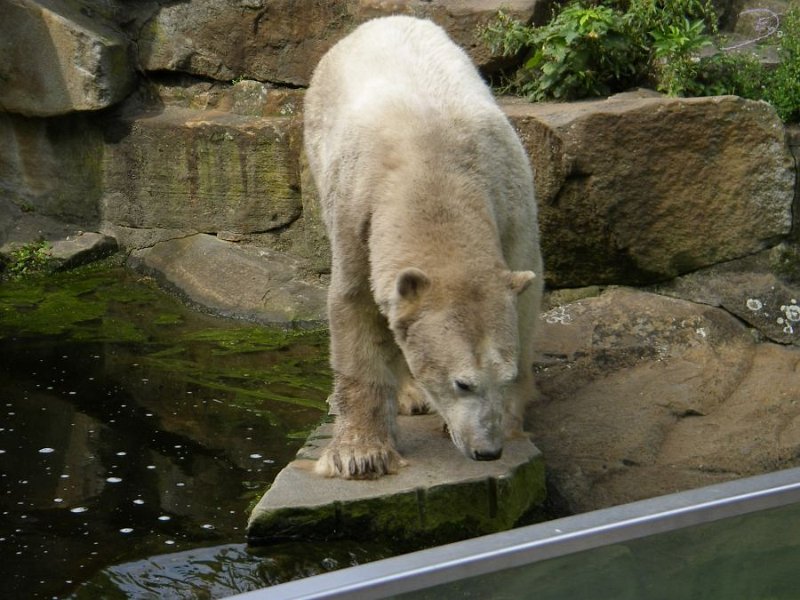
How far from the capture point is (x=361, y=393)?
16.1ft

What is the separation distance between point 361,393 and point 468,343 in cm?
82

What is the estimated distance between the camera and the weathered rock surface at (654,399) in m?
5.33

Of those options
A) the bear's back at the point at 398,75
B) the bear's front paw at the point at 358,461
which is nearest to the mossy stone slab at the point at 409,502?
the bear's front paw at the point at 358,461

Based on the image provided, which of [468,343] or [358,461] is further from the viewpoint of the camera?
[358,461]

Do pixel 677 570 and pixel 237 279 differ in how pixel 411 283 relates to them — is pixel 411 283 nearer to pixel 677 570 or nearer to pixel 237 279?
pixel 677 570

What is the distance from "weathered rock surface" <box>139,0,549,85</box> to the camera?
8.60 metres

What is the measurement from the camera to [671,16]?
23.9 feet

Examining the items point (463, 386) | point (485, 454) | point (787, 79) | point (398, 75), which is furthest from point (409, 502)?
point (787, 79)

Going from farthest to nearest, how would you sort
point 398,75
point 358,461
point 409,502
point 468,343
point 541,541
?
point 398,75 < point 358,461 < point 409,502 < point 468,343 < point 541,541

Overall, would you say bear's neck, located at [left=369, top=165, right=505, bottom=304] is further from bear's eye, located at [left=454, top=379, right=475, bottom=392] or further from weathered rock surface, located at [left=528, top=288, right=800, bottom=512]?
weathered rock surface, located at [left=528, top=288, right=800, bottom=512]

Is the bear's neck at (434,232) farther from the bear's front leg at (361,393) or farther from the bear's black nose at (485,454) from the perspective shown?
the bear's black nose at (485,454)

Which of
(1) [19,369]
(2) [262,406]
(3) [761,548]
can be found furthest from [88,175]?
(3) [761,548]

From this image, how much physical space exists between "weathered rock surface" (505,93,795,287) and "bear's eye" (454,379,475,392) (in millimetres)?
2732

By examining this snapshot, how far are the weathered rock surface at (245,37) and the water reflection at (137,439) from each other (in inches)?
89.2
